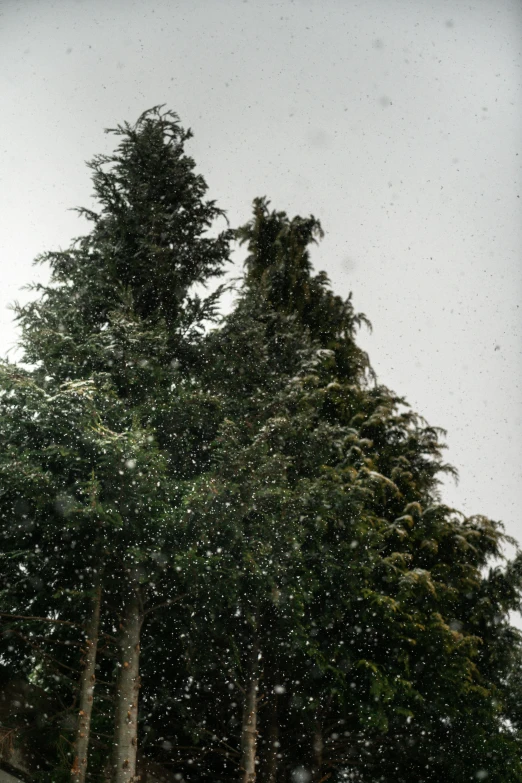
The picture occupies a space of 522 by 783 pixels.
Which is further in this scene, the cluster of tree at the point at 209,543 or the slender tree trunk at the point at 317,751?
the slender tree trunk at the point at 317,751

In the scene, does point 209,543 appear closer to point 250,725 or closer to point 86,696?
point 86,696

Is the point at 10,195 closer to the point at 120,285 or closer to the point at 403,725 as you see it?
the point at 120,285

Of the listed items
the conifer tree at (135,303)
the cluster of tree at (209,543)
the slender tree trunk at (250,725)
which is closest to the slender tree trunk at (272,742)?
the cluster of tree at (209,543)

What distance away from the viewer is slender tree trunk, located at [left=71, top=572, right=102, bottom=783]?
6.29 metres

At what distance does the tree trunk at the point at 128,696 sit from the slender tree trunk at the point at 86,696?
0.33m

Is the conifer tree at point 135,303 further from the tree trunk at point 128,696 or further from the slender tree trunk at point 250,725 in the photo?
the slender tree trunk at point 250,725

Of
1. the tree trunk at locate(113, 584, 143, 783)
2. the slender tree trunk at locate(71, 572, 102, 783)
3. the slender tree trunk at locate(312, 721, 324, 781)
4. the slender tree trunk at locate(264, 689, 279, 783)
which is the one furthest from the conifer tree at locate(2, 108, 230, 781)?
the slender tree trunk at locate(312, 721, 324, 781)

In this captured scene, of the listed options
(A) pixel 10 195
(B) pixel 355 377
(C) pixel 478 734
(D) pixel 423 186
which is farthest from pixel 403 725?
(D) pixel 423 186

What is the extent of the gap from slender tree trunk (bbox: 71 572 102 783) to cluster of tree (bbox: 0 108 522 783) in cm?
3

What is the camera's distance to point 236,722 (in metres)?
10.5

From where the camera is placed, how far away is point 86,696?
22.4ft

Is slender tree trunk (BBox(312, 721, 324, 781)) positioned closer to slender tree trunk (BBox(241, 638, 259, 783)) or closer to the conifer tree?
slender tree trunk (BBox(241, 638, 259, 783))

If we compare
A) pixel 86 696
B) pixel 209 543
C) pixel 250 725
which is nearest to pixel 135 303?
pixel 209 543

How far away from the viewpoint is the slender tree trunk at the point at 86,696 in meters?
6.29
